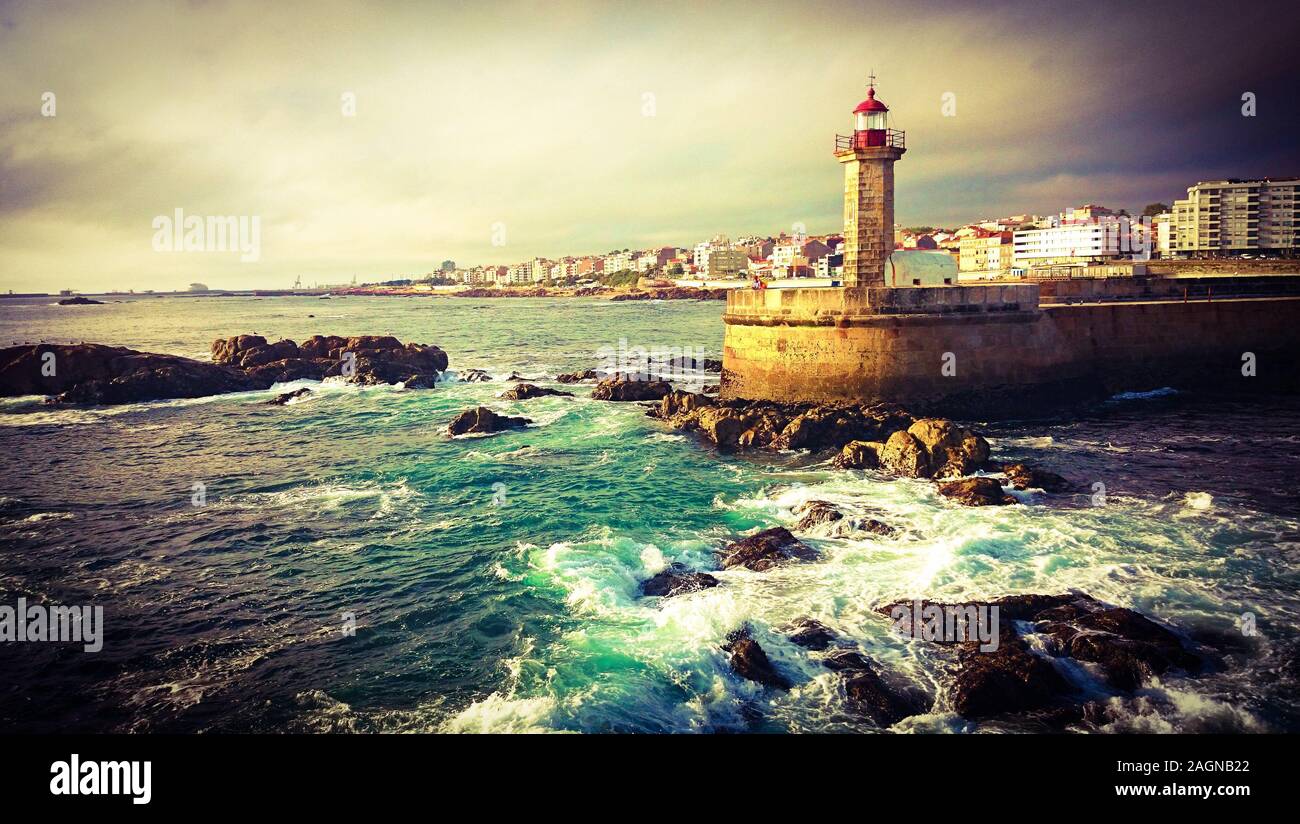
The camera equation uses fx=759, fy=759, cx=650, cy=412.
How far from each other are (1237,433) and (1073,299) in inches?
365

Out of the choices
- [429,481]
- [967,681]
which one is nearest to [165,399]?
[429,481]

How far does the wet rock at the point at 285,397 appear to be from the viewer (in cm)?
2983

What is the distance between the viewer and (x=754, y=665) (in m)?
8.95

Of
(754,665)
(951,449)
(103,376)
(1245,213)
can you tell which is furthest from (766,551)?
(1245,213)

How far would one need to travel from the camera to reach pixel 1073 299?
2806 centimetres

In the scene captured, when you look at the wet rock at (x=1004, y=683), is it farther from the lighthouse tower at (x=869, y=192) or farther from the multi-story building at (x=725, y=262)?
the multi-story building at (x=725, y=262)

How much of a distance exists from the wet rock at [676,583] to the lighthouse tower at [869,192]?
51.6ft

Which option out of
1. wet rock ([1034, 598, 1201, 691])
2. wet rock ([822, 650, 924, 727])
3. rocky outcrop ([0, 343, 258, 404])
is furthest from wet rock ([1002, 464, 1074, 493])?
rocky outcrop ([0, 343, 258, 404])

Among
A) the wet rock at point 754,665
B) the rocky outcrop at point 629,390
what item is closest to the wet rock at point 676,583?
the wet rock at point 754,665

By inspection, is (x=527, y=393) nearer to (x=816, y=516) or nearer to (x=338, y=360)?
(x=338, y=360)

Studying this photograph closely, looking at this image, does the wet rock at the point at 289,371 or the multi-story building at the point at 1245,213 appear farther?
the multi-story building at the point at 1245,213

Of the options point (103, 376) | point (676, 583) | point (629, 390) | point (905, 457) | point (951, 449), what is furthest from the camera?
point (103, 376)

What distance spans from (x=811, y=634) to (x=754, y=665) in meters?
1.16
